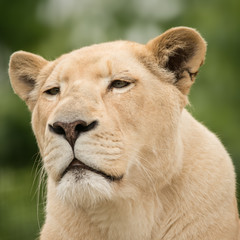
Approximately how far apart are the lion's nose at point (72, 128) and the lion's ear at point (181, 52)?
979mm

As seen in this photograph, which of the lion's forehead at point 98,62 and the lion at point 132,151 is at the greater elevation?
the lion's forehead at point 98,62

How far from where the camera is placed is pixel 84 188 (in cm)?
468

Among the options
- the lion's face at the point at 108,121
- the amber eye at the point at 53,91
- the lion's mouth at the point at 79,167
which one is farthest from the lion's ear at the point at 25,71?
the lion's mouth at the point at 79,167

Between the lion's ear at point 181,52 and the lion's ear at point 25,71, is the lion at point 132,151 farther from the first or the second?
the lion's ear at point 25,71

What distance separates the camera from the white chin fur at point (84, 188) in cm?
466

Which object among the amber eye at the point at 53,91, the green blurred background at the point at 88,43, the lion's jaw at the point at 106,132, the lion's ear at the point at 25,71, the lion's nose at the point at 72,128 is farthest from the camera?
the green blurred background at the point at 88,43

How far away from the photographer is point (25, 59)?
580 cm

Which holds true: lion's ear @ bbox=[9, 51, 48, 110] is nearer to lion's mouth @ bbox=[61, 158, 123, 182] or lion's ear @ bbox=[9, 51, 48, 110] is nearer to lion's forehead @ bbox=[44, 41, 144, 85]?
lion's forehead @ bbox=[44, 41, 144, 85]

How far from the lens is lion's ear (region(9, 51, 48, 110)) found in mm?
5789

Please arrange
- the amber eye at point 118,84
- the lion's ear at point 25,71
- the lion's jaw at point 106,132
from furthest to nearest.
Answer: the lion's ear at point 25,71
the amber eye at point 118,84
the lion's jaw at point 106,132

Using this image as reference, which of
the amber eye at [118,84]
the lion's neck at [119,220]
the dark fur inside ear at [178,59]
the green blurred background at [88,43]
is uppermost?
the dark fur inside ear at [178,59]

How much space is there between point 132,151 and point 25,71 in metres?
1.45

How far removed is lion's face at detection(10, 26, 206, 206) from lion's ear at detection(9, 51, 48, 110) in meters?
0.20

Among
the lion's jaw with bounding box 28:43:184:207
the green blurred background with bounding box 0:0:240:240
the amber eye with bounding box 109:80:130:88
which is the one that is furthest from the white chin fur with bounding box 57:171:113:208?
the green blurred background with bounding box 0:0:240:240
